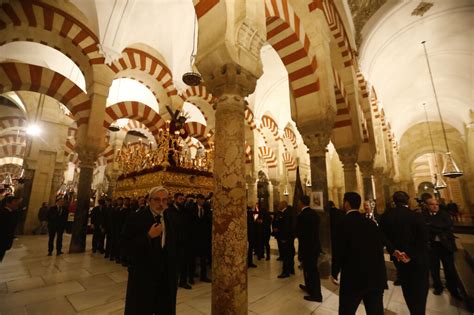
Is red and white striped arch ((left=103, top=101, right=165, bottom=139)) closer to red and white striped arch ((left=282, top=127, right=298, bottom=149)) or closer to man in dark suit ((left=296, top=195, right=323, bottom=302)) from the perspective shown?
red and white striped arch ((left=282, top=127, right=298, bottom=149))

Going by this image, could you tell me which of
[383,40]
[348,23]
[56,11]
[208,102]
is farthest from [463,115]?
[56,11]

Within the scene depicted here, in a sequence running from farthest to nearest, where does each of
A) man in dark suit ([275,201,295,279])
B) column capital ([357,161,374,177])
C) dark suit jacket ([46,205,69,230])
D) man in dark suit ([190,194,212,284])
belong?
column capital ([357,161,374,177]), dark suit jacket ([46,205,69,230]), man in dark suit ([275,201,295,279]), man in dark suit ([190,194,212,284])

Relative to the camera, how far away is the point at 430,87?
1201 cm

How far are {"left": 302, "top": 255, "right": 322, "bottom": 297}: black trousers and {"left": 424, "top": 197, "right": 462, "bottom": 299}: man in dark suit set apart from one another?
5.71ft

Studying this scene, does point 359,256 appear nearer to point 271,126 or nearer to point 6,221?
point 6,221

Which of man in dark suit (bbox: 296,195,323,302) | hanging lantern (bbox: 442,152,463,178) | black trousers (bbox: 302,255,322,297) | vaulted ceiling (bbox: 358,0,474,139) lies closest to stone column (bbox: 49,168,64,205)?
man in dark suit (bbox: 296,195,323,302)

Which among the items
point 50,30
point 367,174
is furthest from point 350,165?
point 50,30

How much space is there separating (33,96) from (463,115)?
21984mm

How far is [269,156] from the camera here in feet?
38.3

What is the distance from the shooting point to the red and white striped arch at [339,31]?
543 cm

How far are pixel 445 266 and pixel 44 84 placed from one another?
9.47 metres

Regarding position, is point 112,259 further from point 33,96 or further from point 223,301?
point 33,96

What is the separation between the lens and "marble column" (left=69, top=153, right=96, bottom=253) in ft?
17.9

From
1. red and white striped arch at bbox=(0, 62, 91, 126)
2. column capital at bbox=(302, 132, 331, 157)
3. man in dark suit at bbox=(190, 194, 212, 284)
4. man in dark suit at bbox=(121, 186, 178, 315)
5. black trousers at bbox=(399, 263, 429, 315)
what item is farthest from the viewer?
red and white striped arch at bbox=(0, 62, 91, 126)
